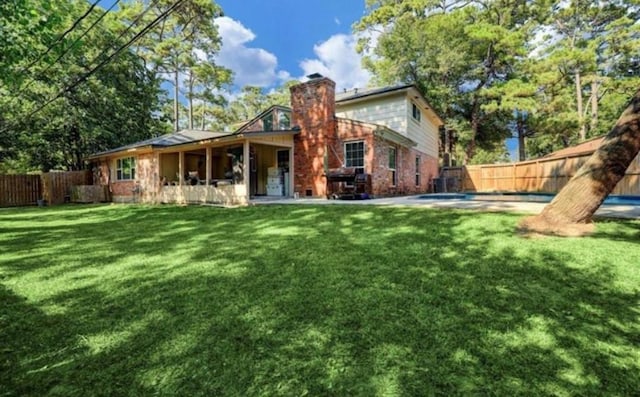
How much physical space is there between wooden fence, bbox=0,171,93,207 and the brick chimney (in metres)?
12.9

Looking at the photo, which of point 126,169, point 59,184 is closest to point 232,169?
point 126,169

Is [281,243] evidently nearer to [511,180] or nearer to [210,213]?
[210,213]

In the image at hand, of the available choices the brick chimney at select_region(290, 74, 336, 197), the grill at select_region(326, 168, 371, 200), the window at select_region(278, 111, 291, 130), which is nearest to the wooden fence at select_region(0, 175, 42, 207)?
the window at select_region(278, 111, 291, 130)

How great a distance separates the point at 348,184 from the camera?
36.3ft

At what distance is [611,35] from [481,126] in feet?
27.9

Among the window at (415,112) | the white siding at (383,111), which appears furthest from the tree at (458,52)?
the white siding at (383,111)

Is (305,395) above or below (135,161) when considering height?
below

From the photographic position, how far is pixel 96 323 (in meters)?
2.64

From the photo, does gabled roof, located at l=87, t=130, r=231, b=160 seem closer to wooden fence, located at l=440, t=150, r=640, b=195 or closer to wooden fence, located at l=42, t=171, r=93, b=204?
wooden fence, located at l=42, t=171, r=93, b=204

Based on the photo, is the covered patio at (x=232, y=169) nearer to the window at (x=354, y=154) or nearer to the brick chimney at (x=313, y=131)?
the brick chimney at (x=313, y=131)

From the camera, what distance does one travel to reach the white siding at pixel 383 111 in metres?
14.0

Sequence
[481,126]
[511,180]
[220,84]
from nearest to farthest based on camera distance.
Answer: [511,180] → [481,126] → [220,84]

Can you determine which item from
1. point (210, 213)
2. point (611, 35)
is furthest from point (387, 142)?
point (611, 35)

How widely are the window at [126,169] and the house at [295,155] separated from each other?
51mm
